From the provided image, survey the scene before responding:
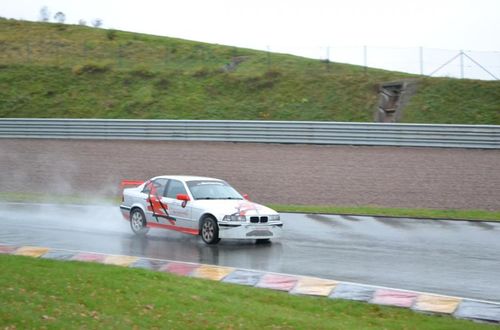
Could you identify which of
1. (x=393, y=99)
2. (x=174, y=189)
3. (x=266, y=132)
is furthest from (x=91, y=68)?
(x=174, y=189)

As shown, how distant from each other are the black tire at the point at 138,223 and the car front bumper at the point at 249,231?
2.71 m

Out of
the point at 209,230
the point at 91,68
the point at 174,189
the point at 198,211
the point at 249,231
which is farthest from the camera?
the point at 91,68

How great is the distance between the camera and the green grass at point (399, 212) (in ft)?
68.6

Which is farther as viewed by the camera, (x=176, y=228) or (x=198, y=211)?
(x=176, y=228)

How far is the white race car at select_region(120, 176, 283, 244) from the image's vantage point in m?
15.9

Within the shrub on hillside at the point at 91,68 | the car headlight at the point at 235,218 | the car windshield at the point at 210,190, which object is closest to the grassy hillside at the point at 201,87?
the shrub on hillside at the point at 91,68

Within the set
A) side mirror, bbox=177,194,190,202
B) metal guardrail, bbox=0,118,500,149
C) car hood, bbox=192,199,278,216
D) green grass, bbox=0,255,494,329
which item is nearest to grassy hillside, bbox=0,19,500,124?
metal guardrail, bbox=0,118,500,149

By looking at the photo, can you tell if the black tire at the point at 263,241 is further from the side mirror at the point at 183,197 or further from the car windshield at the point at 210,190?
the side mirror at the point at 183,197

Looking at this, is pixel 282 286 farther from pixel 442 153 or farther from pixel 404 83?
pixel 404 83

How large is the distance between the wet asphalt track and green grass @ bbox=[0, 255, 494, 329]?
2.02 m

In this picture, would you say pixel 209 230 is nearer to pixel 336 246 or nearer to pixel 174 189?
pixel 174 189

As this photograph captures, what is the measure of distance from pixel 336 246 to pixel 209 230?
8.57ft

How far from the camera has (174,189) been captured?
17359 mm

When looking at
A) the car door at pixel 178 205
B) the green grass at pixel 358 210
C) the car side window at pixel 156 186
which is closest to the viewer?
the car door at pixel 178 205
